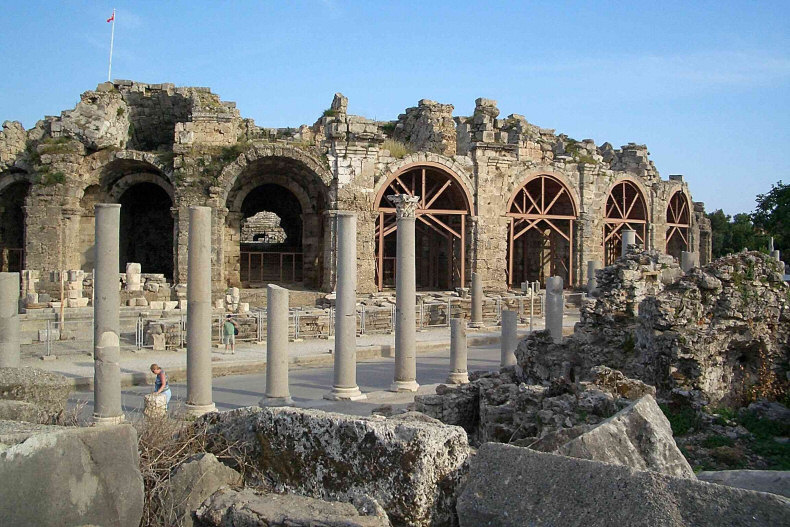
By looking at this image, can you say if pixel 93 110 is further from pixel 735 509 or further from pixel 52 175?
pixel 735 509

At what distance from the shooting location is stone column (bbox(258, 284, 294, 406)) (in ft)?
33.5

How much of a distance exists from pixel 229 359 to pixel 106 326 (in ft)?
20.7

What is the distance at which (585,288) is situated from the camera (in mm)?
25438

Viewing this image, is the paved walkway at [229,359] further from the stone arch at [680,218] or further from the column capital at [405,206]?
the stone arch at [680,218]

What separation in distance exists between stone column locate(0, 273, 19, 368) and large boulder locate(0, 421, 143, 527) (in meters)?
6.61

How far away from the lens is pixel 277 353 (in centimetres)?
1020

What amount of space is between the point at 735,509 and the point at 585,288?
23.0 m

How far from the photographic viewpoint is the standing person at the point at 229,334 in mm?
15383

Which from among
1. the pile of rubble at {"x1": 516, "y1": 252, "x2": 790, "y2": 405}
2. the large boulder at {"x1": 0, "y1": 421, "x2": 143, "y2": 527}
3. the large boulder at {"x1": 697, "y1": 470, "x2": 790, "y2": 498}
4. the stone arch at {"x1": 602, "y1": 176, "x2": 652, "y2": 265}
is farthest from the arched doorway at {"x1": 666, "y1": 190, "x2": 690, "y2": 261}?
the large boulder at {"x1": 0, "y1": 421, "x2": 143, "y2": 527}

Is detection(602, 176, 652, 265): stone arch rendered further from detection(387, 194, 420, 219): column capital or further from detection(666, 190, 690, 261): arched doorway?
detection(387, 194, 420, 219): column capital

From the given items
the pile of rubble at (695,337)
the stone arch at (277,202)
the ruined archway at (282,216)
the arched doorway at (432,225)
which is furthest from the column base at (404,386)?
the ruined archway at (282,216)

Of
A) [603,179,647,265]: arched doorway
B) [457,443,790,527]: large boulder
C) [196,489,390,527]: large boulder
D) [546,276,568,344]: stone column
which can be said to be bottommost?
[196,489,390,527]: large boulder

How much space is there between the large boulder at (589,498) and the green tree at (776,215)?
40.0 metres

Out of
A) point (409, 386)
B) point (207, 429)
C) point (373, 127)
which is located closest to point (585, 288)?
point (373, 127)
